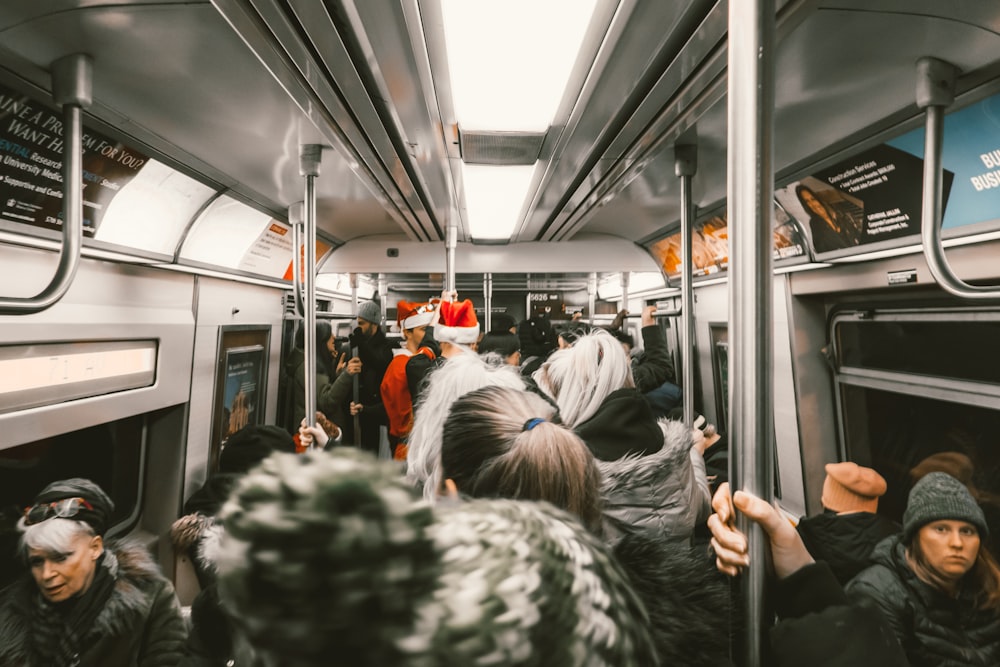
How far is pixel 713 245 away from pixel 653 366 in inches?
48.5

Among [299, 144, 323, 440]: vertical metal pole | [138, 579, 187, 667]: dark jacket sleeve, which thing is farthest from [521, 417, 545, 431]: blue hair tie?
[138, 579, 187, 667]: dark jacket sleeve

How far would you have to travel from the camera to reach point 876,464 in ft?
10.7

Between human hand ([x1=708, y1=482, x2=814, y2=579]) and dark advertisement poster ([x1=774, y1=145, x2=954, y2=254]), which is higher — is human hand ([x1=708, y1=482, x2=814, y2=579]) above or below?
below

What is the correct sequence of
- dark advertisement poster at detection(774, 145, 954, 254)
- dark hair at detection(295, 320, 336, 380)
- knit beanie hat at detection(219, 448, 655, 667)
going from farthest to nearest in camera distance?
dark hair at detection(295, 320, 336, 380) → dark advertisement poster at detection(774, 145, 954, 254) → knit beanie hat at detection(219, 448, 655, 667)

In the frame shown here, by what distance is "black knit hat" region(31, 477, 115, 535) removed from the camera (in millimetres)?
1835

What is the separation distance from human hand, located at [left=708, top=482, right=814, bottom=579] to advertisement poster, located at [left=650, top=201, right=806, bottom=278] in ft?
7.55

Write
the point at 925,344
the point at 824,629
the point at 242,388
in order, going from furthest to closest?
the point at 242,388, the point at 925,344, the point at 824,629

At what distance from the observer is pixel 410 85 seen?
1.54 metres

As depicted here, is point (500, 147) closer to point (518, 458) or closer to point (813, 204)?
point (518, 458)

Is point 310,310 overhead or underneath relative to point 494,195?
underneath

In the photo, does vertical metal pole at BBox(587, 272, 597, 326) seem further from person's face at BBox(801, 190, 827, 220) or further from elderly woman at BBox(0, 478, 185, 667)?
elderly woman at BBox(0, 478, 185, 667)

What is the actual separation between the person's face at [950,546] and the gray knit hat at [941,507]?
3 cm

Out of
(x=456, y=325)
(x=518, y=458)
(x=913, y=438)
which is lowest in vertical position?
(x=913, y=438)

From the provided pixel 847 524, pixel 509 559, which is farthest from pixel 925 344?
pixel 509 559
